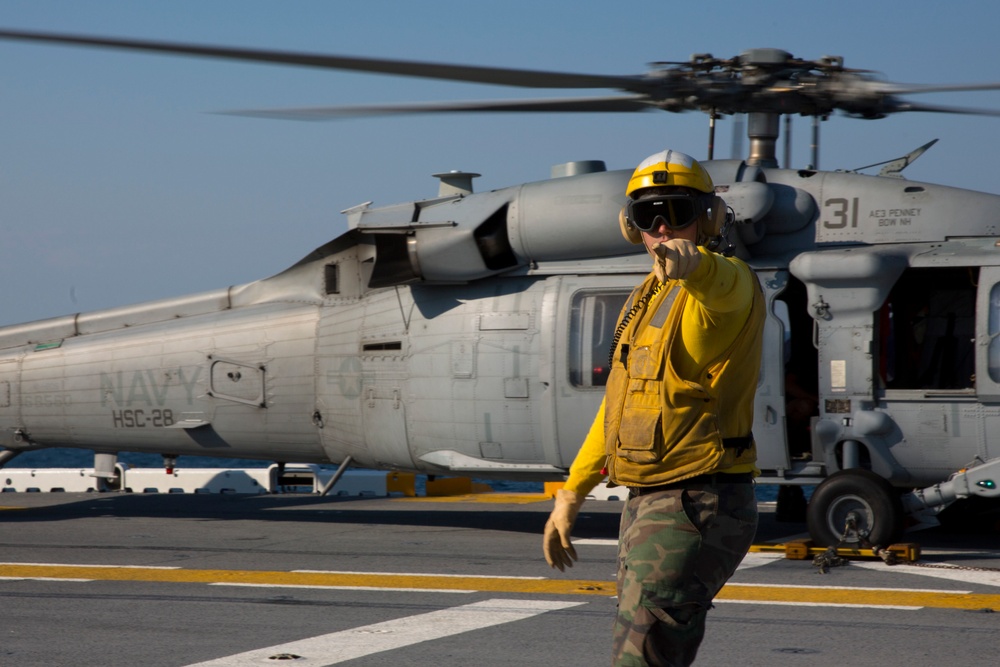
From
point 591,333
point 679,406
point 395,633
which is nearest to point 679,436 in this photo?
point 679,406

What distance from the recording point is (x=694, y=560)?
11.3 ft

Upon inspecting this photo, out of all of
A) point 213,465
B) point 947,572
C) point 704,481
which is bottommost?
point 213,465

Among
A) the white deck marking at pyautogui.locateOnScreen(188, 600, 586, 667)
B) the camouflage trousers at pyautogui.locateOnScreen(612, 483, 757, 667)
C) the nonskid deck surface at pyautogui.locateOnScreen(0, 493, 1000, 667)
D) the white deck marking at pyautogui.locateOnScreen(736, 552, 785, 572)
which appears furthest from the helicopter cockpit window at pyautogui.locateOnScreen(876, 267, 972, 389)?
the camouflage trousers at pyautogui.locateOnScreen(612, 483, 757, 667)

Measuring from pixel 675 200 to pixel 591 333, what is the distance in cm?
638

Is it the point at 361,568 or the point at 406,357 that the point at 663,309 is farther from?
the point at 406,357

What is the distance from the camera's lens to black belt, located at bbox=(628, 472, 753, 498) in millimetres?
3564

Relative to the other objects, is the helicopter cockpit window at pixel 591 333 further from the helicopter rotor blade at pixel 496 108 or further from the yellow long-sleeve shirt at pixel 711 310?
the yellow long-sleeve shirt at pixel 711 310

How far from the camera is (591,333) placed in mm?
9898

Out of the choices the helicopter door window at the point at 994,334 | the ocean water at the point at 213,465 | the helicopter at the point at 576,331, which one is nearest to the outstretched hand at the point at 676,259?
the helicopter at the point at 576,331

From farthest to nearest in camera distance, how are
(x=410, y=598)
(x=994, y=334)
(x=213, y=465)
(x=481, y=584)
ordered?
(x=213, y=465)
(x=994, y=334)
(x=481, y=584)
(x=410, y=598)

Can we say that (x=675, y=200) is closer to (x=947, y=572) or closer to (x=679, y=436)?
(x=679, y=436)

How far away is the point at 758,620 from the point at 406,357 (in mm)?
4873

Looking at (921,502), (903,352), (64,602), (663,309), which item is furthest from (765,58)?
(64,602)

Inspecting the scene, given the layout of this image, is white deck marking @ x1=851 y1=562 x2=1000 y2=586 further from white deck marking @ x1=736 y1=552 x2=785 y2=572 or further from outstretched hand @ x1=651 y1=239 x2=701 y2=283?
outstretched hand @ x1=651 y1=239 x2=701 y2=283
